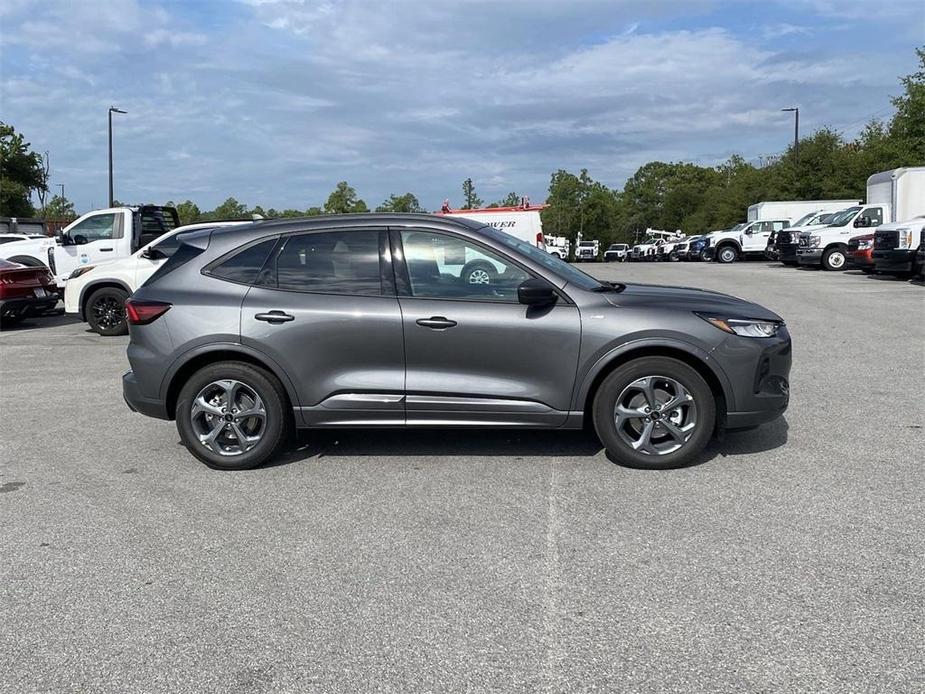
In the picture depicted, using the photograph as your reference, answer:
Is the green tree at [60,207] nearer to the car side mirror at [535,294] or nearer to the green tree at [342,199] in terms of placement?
the green tree at [342,199]

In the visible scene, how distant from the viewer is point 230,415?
224 inches

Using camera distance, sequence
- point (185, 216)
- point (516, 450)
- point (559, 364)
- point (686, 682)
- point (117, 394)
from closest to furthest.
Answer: point (686, 682) → point (559, 364) → point (516, 450) → point (117, 394) → point (185, 216)

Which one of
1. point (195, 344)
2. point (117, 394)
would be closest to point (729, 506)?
point (195, 344)

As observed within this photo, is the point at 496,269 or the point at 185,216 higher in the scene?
the point at 185,216

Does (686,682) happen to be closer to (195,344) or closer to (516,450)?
(516,450)

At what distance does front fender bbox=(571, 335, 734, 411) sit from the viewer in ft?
17.7

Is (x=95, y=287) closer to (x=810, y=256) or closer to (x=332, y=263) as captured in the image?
(x=332, y=263)

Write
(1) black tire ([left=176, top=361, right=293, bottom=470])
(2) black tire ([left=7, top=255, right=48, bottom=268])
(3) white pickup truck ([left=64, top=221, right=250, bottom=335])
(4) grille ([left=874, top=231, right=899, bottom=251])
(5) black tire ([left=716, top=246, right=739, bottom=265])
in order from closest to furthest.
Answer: (1) black tire ([left=176, top=361, right=293, bottom=470]) → (3) white pickup truck ([left=64, top=221, right=250, bottom=335]) → (2) black tire ([left=7, top=255, right=48, bottom=268]) → (4) grille ([left=874, top=231, right=899, bottom=251]) → (5) black tire ([left=716, top=246, right=739, bottom=265])

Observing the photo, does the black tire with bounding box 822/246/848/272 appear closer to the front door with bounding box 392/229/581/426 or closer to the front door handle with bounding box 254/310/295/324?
the front door with bounding box 392/229/581/426

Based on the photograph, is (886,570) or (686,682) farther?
(886,570)

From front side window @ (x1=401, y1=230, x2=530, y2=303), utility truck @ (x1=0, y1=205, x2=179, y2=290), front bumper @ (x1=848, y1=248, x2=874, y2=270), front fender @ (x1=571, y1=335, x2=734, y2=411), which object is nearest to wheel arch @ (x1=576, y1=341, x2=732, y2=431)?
front fender @ (x1=571, y1=335, x2=734, y2=411)

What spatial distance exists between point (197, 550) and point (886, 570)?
10.8 feet

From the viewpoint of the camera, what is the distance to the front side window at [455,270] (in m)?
5.55

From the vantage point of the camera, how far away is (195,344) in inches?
223
